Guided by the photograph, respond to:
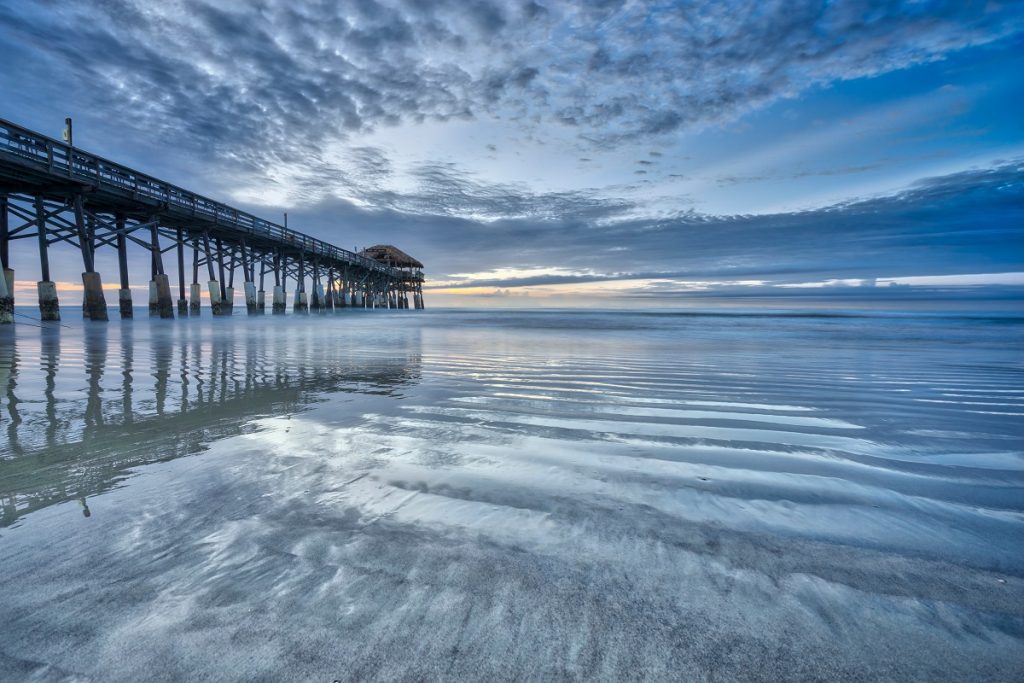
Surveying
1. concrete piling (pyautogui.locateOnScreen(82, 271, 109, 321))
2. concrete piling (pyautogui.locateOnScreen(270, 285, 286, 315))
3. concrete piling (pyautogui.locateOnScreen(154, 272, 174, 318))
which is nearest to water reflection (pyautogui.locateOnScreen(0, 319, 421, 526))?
concrete piling (pyautogui.locateOnScreen(82, 271, 109, 321))

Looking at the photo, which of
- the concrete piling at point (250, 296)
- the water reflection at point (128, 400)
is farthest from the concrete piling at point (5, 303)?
the concrete piling at point (250, 296)

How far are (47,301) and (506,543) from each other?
73.4 feet

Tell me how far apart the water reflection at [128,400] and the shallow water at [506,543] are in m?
0.04

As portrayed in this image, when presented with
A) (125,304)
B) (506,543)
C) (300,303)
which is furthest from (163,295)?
(506,543)

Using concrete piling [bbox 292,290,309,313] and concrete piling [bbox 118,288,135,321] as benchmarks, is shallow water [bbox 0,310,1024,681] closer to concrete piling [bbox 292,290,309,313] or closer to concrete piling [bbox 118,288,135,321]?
concrete piling [bbox 118,288,135,321]

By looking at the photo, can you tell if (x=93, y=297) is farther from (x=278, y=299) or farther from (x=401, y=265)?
(x=401, y=265)

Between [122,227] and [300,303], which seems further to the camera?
[300,303]

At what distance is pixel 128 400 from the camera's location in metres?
4.18

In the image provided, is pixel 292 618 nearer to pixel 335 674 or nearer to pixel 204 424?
pixel 335 674

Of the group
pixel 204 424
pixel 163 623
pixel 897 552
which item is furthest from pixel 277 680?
pixel 204 424

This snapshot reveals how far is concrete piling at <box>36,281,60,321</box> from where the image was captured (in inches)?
620

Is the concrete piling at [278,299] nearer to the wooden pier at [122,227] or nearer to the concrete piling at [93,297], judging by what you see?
the wooden pier at [122,227]

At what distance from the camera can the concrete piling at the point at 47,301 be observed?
51.7 feet

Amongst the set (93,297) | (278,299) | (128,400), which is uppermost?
(278,299)
